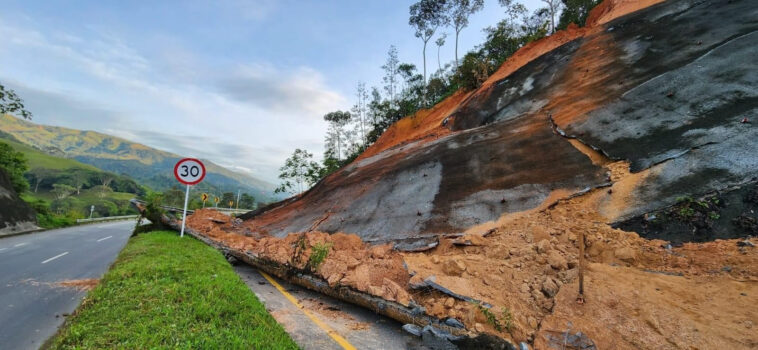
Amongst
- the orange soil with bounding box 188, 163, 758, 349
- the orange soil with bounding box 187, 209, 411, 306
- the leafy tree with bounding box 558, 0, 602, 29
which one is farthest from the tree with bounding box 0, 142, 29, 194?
the leafy tree with bounding box 558, 0, 602, 29

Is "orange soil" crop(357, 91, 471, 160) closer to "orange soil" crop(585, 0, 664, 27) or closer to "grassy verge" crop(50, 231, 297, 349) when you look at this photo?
"orange soil" crop(585, 0, 664, 27)

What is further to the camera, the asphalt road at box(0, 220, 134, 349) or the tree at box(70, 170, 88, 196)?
the tree at box(70, 170, 88, 196)

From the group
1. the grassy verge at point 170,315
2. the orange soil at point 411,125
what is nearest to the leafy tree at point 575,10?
the orange soil at point 411,125

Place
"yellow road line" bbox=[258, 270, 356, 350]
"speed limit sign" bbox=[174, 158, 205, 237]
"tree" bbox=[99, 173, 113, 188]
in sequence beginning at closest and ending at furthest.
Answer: "yellow road line" bbox=[258, 270, 356, 350]
"speed limit sign" bbox=[174, 158, 205, 237]
"tree" bbox=[99, 173, 113, 188]

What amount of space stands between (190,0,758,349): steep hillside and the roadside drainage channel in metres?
0.11

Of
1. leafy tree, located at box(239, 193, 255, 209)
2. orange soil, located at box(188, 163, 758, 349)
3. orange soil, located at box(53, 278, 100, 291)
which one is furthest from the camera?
leafy tree, located at box(239, 193, 255, 209)

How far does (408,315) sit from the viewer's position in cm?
454

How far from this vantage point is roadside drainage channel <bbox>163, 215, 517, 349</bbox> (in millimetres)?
3761

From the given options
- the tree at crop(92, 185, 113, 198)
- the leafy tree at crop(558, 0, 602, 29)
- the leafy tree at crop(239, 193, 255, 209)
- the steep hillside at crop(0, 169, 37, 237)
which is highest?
the leafy tree at crop(558, 0, 602, 29)

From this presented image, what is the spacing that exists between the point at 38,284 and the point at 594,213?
11.4 meters

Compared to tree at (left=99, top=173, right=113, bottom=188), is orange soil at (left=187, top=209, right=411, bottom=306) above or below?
below

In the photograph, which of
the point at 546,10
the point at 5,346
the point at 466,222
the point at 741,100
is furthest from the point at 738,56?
the point at 546,10

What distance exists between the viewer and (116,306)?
3.73m

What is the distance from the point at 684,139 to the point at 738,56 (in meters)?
3.75
